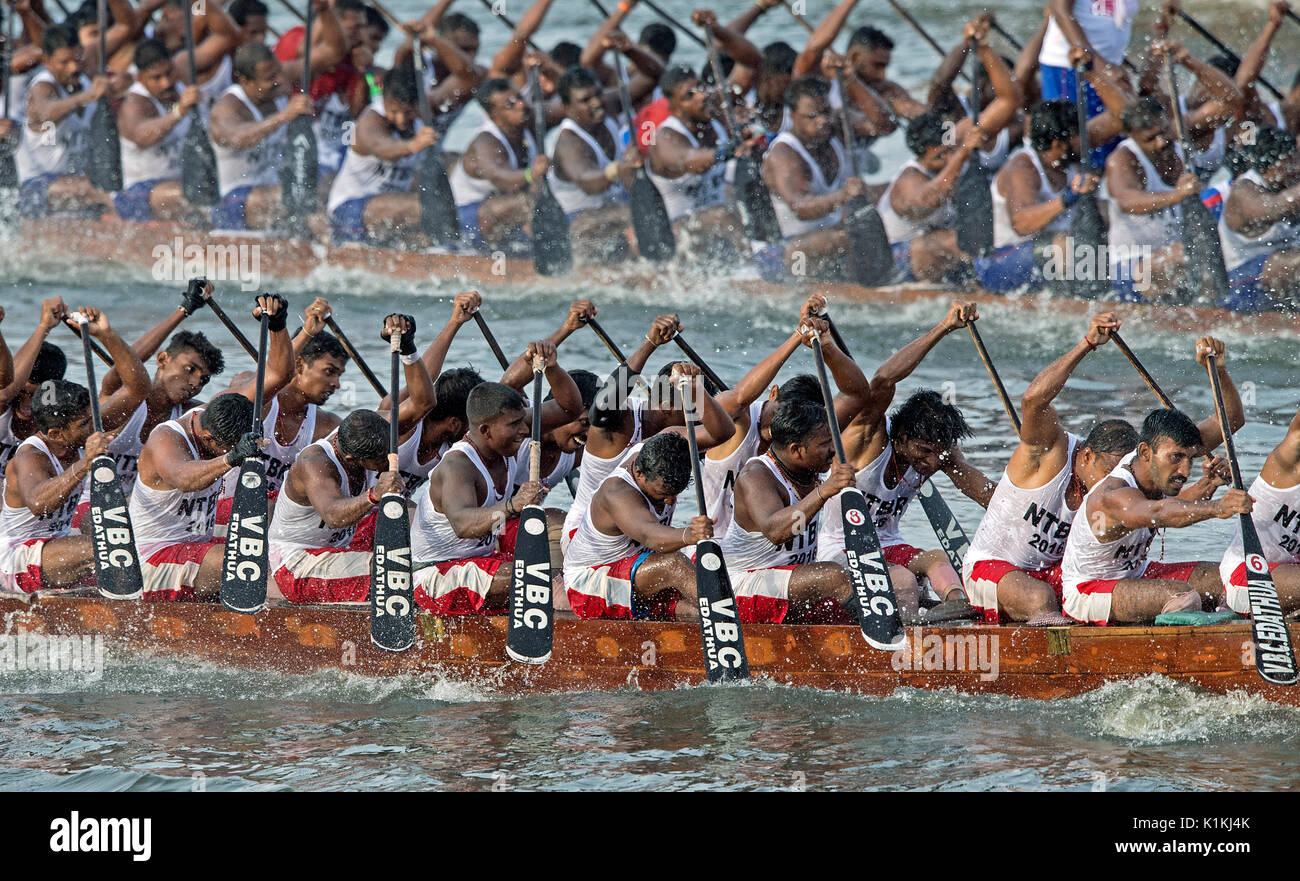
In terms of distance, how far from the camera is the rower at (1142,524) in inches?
257

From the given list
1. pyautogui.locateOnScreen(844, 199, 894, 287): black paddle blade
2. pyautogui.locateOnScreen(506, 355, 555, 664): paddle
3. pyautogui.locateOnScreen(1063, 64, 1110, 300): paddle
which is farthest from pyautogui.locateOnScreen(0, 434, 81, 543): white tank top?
pyautogui.locateOnScreen(1063, 64, 1110, 300): paddle

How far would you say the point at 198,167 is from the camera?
13453 mm

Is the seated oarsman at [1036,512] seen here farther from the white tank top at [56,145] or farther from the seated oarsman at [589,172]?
the white tank top at [56,145]

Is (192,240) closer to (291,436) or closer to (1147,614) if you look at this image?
(291,436)

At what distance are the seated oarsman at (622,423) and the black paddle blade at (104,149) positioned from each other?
7.41 m

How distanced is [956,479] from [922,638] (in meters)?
1.12

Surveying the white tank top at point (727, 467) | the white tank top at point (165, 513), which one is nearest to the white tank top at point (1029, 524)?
the white tank top at point (727, 467)

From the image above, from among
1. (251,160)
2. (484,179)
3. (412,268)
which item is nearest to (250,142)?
(251,160)

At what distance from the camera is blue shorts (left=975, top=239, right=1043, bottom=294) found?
38.1 feet

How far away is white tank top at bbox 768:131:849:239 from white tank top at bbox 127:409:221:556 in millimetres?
5408

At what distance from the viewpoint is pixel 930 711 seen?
274 inches

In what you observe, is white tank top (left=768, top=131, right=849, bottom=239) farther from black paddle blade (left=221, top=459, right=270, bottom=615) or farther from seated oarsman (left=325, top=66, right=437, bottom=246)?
black paddle blade (left=221, top=459, right=270, bottom=615)
